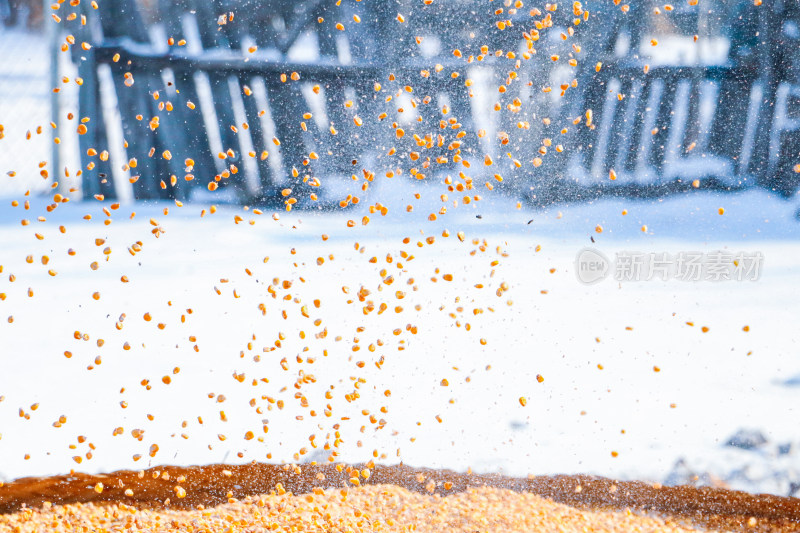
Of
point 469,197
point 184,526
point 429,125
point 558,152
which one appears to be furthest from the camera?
point 558,152

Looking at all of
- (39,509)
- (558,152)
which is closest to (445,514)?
(39,509)

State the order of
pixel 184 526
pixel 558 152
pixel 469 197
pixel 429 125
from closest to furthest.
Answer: pixel 184 526 → pixel 469 197 → pixel 429 125 → pixel 558 152

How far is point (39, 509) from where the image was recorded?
3.29 meters

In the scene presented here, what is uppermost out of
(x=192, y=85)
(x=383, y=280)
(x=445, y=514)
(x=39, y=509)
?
(x=192, y=85)

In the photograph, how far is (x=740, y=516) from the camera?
3.33 metres

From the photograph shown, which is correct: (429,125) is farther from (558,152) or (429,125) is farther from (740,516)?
(740,516)

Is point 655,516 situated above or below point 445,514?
below

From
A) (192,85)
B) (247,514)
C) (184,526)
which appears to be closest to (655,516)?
(247,514)

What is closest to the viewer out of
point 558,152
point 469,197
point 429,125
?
point 469,197

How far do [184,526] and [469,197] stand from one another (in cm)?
194

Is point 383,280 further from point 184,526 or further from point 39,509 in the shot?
point 39,509

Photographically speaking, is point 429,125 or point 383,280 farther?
point 429,125

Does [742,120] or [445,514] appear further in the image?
[742,120]

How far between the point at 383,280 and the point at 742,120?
3575mm
